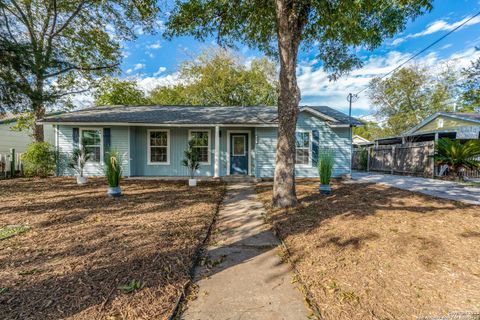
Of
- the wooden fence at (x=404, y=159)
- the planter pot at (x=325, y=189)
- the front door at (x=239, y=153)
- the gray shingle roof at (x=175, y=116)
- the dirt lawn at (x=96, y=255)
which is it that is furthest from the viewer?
the wooden fence at (x=404, y=159)

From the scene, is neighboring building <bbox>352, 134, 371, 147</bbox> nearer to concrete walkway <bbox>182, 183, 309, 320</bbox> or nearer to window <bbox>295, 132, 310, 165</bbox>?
window <bbox>295, 132, 310, 165</bbox>

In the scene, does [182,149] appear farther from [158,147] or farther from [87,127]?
[87,127]

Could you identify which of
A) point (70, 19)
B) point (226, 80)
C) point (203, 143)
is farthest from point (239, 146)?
point (226, 80)

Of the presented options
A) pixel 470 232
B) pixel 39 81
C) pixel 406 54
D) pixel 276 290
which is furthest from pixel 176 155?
pixel 406 54

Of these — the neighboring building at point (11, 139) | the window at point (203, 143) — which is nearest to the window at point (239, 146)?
the window at point (203, 143)

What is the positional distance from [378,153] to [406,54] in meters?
6.08

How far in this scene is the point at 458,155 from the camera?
961 cm

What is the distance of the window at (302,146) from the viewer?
1033 centimetres

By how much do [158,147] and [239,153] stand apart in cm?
386

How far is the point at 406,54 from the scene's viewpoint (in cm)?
1116

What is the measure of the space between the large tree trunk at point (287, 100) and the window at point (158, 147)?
6826 mm

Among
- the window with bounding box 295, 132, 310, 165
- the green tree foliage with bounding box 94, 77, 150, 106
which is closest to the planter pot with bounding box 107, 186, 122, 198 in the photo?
the window with bounding box 295, 132, 310, 165

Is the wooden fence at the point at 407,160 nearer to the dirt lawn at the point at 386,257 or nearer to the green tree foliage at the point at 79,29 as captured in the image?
the dirt lawn at the point at 386,257

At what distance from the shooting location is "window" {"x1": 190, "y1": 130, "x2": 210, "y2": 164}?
34.7ft
